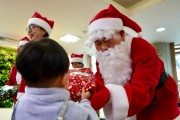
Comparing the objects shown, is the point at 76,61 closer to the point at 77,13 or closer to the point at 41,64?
the point at 77,13

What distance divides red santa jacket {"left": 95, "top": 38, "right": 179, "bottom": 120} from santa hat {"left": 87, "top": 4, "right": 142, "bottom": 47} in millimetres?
102

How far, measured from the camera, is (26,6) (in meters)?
3.13

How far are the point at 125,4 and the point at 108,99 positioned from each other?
10.0ft

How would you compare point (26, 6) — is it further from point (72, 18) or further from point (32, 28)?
point (32, 28)

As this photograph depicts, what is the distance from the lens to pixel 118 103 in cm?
74

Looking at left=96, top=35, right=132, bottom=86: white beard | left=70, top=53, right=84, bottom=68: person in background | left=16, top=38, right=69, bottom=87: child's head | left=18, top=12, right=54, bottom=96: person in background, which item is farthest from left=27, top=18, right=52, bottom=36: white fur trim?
left=70, top=53, right=84, bottom=68: person in background

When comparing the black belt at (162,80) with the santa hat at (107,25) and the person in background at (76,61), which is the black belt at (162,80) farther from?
the person in background at (76,61)

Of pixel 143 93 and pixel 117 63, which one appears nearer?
pixel 143 93

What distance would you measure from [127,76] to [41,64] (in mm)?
382

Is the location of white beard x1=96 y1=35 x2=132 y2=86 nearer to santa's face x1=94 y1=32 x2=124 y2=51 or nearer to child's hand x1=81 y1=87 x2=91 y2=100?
santa's face x1=94 y1=32 x2=124 y2=51

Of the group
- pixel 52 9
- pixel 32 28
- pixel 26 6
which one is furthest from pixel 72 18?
pixel 32 28

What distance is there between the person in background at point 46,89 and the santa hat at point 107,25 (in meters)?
0.31

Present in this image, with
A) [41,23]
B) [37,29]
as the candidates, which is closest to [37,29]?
[37,29]

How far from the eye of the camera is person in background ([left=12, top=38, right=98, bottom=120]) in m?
0.67
